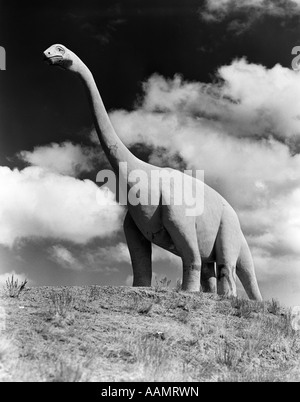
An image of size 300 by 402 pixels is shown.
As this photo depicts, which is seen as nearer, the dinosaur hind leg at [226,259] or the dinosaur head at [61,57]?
the dinosaur head at [61,57]

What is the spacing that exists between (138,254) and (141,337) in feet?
11.5

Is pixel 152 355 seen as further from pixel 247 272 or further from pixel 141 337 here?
pixel 247 272

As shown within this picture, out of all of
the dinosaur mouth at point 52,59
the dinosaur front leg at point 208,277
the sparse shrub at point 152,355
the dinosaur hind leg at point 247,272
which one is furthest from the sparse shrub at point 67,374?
the dinosaur hind leg at point 247,272

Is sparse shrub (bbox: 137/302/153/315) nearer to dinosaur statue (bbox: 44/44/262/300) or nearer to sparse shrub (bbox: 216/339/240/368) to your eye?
sparse shrub (bbox: 216/339/240/368)

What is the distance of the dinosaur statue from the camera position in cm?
1077

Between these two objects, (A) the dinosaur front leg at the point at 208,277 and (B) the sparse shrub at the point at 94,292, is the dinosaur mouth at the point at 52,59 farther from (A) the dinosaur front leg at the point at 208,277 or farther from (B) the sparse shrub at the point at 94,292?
(A) the dinosaur front leg at the point at 208,277

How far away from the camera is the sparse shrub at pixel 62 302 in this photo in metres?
8.55

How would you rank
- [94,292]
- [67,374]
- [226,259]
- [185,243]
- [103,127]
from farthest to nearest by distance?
1. [226,259]
2. [103,127]
3. [185,243]
4. [94,292]
5. [67,374]

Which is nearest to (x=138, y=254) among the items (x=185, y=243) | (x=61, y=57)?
(x=185, y=243)

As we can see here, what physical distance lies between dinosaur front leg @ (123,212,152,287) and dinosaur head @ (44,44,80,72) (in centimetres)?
339

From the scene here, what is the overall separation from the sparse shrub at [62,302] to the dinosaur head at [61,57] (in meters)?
4.26

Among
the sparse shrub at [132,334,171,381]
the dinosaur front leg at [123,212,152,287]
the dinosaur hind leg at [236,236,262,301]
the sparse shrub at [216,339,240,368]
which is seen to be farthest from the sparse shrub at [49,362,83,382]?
the dinosaur hind leg at [236,236,262,301]

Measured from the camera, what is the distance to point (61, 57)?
1055cm
